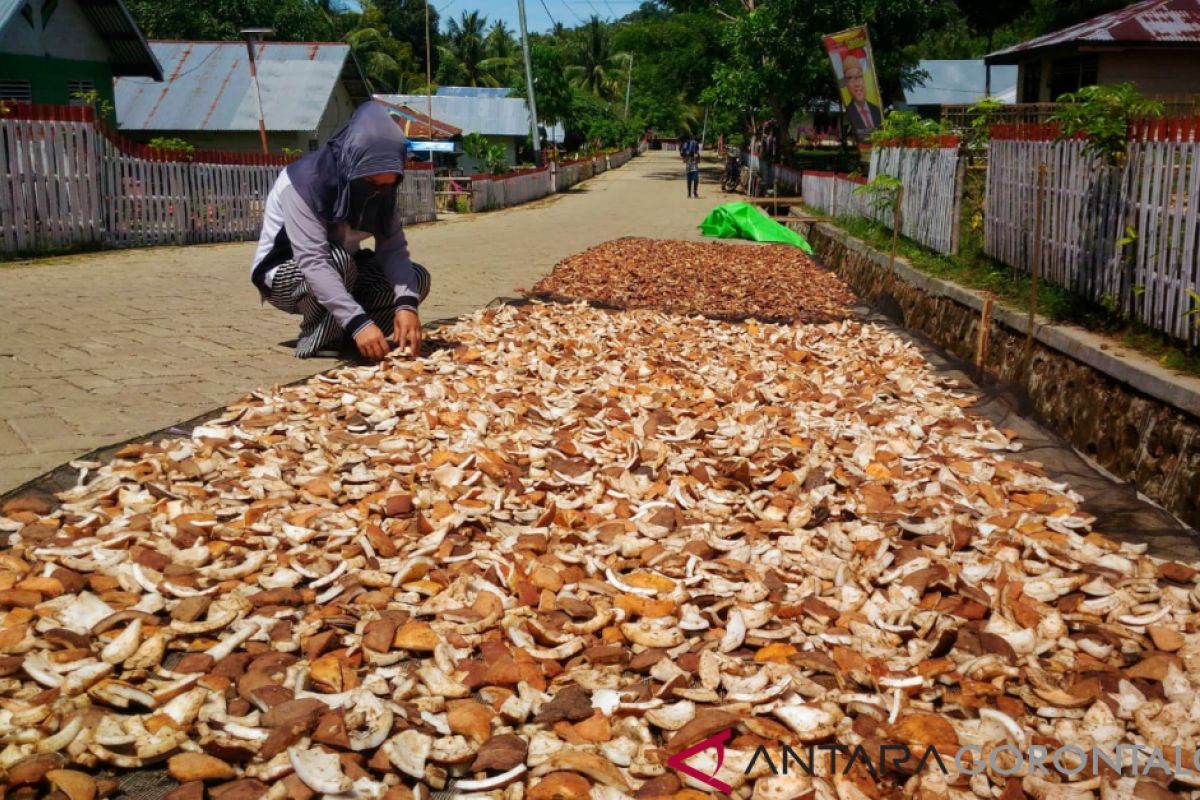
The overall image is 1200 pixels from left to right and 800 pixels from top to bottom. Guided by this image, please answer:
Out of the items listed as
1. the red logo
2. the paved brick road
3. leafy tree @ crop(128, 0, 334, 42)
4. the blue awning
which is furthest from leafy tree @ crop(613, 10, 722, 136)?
the red logo

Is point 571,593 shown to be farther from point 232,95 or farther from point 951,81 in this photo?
point 951,81

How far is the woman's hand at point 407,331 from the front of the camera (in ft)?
16.1

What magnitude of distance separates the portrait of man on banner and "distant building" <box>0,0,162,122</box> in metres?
11.8

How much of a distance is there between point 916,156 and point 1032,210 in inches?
133

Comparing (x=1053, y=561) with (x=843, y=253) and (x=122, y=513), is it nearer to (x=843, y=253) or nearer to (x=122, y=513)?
(x=122, y=513)

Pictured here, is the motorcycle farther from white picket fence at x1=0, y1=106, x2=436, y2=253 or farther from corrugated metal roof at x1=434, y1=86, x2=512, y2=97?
white picket fence at x1=0, y1=106, x2=436, y2=253

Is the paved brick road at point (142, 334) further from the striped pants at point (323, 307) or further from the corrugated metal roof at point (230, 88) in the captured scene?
the corrugated metal roof at point (230, 88)

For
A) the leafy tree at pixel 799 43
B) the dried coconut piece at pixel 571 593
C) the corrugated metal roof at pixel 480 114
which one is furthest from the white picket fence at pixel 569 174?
the dried coconut piece at pixel 571 593

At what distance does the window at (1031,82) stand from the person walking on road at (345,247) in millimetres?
17767

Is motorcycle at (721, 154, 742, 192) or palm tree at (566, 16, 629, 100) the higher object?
palm tree at (566, 16, 629, 100)

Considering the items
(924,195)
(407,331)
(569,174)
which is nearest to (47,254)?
(407,331)

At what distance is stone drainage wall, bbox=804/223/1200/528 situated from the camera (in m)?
3.43

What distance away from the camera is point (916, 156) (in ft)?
30.5

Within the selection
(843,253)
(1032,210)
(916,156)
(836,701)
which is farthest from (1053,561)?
(843,253)
